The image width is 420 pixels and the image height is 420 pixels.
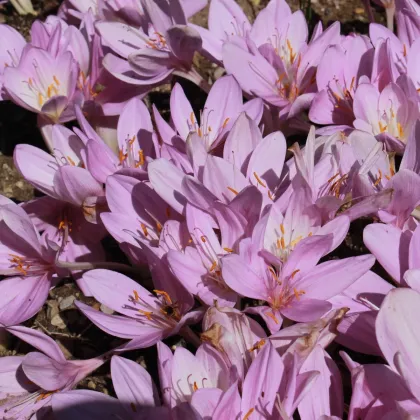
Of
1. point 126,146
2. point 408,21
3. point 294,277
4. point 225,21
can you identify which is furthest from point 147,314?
point 408,21

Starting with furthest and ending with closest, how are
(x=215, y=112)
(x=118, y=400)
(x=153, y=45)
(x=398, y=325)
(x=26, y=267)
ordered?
(x=153, y=45), (x=215, y=112), (x=26, y=267), (x=118, y=400), (x=398, y=325)

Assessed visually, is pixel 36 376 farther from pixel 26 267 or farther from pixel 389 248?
pixel 389 248

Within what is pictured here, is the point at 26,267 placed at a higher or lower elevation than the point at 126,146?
lower

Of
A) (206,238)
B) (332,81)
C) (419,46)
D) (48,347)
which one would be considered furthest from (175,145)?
(419,46)

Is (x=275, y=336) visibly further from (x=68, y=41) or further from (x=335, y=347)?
(x=68, y=41)

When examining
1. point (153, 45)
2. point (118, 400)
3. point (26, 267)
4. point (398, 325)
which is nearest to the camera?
point (398, 325)

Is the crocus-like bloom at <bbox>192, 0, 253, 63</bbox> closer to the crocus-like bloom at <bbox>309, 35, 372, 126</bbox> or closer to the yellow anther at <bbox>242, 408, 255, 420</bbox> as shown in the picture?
the crocus-like bloom at <bbox>309, 35, 372, 126</bbox>

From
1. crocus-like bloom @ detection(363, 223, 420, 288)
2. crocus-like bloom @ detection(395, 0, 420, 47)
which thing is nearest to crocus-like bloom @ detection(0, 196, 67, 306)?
crocus-like bloom @ detection(363, 223, 420, 288)
